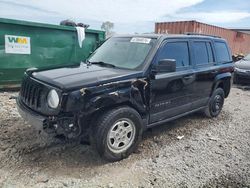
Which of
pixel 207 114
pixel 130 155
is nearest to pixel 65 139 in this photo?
pixel 130 155

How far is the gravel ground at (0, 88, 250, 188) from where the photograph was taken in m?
3.10

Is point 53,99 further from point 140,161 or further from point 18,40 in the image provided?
point 18,40

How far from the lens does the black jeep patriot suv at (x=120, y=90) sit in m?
3.07

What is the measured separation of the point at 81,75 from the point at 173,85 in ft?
5.21

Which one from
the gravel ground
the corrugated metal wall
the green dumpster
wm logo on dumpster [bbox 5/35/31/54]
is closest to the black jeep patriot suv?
the gravel ground

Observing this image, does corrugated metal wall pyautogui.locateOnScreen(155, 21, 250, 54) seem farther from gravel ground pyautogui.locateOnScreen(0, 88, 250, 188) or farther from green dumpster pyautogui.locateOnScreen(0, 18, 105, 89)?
gravel ground pyautogui.locateOnScreen(0, 88, 250, 188)


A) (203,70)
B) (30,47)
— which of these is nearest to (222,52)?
(203,70)

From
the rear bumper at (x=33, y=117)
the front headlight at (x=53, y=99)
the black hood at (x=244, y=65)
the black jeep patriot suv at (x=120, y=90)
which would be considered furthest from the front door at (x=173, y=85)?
the black hood at (x=244, y=65)

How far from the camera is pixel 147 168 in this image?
342 centimetres

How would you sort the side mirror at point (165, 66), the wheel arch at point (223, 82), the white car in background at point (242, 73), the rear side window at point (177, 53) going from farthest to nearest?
the white car in background at point (242, 73) → the wheel arch at point (223, 82) → the rear side window at point (177, 53) → the side mirror at point (165, 66)

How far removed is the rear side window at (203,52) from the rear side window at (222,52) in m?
0.34

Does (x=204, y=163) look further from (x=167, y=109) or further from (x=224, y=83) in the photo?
(x=224, y=83)

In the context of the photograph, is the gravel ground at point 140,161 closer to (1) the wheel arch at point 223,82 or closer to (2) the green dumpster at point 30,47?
(1) the wheel arch at point 223,82

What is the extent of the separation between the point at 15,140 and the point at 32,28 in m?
3.72
